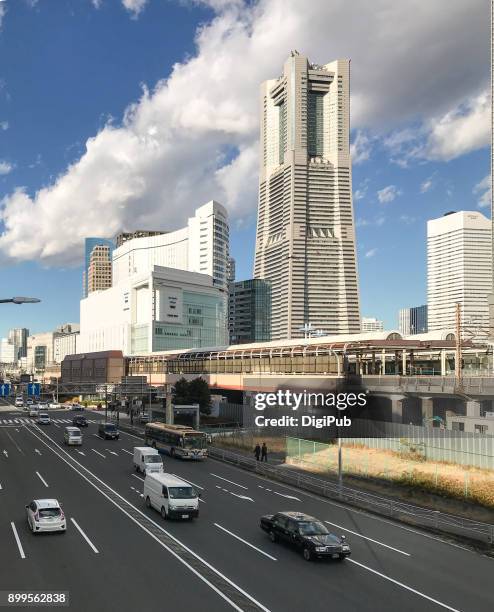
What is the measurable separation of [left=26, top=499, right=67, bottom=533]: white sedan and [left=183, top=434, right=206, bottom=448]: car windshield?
28673 millimetres

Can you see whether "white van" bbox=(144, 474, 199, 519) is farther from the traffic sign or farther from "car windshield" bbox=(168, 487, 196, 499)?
the traffic sign

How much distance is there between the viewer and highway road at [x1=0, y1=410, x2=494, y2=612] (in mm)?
19453

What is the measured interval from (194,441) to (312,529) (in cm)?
3261

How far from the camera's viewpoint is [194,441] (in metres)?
56.5

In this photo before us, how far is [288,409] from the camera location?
268 ft

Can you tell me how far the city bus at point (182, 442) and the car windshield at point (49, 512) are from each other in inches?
1123

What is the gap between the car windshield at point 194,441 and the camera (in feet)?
185

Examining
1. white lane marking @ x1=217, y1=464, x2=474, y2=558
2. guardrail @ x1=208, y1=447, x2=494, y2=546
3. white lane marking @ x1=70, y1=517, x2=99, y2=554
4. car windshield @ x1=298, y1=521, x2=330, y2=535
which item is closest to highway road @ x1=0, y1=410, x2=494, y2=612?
white lane marking @ x1=70, y1=517, x2=99, y2=554

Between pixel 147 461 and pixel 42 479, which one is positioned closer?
pixel 42 479

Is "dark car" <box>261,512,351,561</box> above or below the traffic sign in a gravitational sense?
below

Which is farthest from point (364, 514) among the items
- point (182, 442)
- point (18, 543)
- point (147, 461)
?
point (182, 442)

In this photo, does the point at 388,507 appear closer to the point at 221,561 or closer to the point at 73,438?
the point at 221,561

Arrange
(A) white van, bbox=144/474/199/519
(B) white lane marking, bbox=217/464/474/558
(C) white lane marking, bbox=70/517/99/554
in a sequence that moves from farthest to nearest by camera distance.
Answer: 1. (A) white van, bbox=144/474/199/519
2. (B) white lane marking, bbox=217/464/474/558
3. (C) white lane marking, bbox=70/517/99/554

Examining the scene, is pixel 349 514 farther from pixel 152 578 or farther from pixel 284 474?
pixel 152 578
